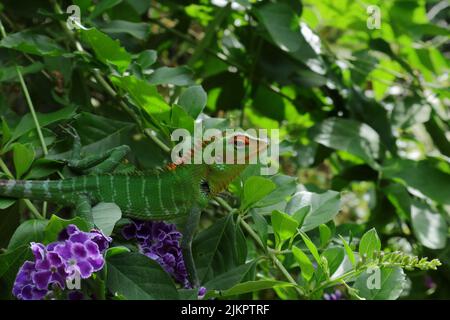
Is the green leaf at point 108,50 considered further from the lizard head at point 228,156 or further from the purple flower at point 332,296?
the purple flower at point 332,296

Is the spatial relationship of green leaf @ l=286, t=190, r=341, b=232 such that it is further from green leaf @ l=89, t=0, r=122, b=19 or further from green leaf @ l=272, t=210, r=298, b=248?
green leaf @ l=89, t=0, r=122, b=19

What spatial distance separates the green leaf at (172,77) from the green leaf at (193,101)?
0.11 metres

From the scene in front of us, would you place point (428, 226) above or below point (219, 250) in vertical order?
below

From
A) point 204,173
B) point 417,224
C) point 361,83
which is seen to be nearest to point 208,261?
point 204,173

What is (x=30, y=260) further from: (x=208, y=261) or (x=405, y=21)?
(x=405, y=21)

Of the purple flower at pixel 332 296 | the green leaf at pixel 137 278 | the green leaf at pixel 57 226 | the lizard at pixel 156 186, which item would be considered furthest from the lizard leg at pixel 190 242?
the purple flower at pixel 332 296

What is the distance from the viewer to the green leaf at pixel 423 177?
2.15 meters

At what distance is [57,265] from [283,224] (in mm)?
493

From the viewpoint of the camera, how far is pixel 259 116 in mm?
2621

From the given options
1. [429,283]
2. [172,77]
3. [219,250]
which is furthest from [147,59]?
[429,283]

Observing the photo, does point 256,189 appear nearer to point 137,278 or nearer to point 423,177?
point 137,278
